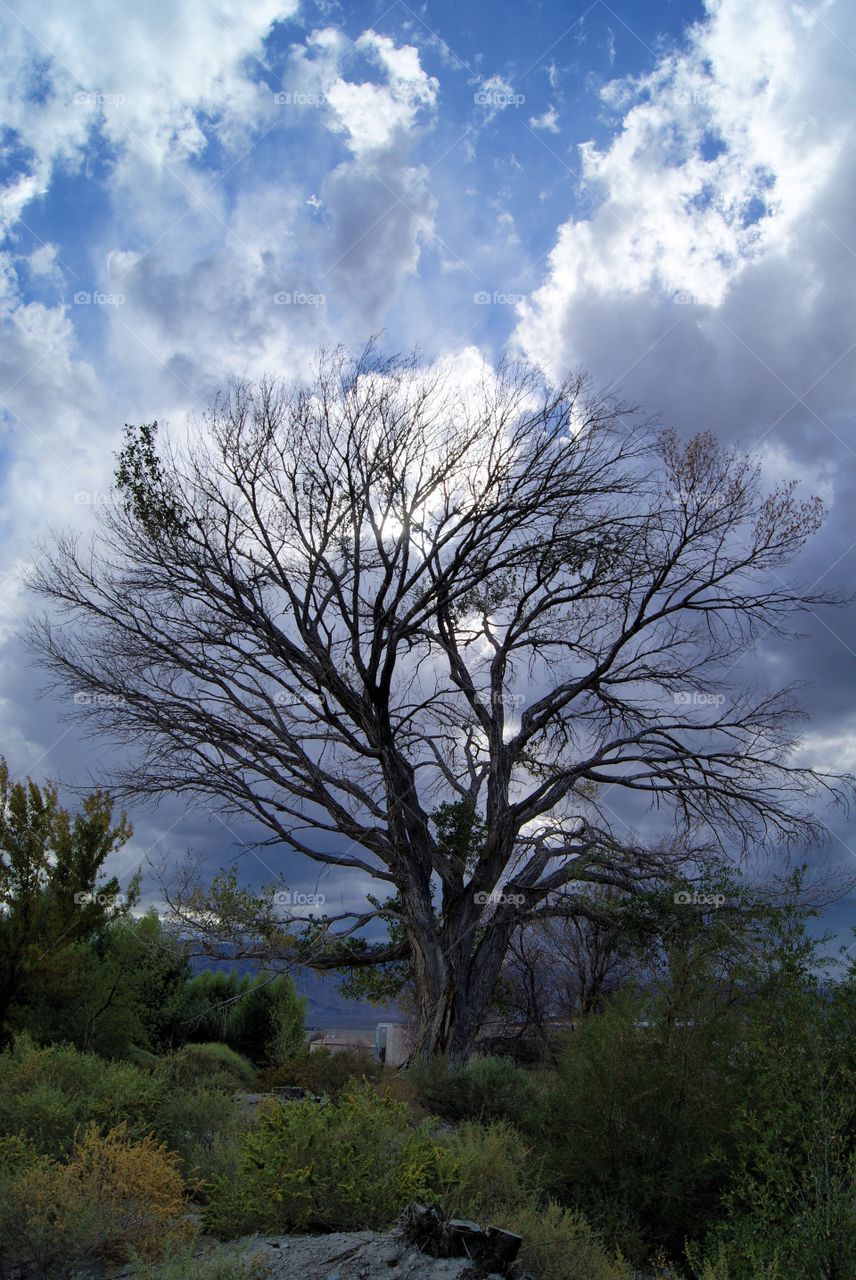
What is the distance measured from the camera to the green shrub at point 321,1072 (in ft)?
49.2

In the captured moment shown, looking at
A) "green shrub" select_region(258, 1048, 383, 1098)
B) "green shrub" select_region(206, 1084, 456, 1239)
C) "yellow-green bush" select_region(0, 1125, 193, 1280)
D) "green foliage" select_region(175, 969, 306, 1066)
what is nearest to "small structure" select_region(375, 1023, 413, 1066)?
"green foliage" select_region(175, 969, 306, 1066)

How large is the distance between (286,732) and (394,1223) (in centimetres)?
1151

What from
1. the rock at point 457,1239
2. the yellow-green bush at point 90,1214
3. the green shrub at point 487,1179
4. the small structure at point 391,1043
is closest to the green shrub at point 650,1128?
the green shrub at point 487,1179

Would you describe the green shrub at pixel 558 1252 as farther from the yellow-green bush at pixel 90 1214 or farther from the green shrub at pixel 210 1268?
the yellow-green bush at pixel 90 1214

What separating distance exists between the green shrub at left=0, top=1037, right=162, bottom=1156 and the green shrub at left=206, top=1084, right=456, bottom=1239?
5.50 feet

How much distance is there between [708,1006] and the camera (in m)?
8.98

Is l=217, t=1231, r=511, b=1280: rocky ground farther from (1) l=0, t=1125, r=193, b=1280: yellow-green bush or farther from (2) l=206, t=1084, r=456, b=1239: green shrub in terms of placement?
(1) l=0, t=1125, r=193, b=1280: yellow-green bush

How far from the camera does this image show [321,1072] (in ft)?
50.2

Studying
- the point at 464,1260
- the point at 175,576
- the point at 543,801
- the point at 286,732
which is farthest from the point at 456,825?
the point at 464,1260

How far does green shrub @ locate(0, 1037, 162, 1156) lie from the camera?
23.2 ft

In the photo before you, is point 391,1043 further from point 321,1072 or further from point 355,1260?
point 355,1260

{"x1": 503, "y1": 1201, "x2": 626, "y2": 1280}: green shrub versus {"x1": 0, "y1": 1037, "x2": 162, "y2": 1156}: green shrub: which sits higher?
{"x1": 0, "y1": 1037, "x2": 162, "y2": 1156}: green shrub

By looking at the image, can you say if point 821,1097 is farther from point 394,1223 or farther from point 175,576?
point 175,576

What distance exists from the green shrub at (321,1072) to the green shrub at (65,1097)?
6.85m
